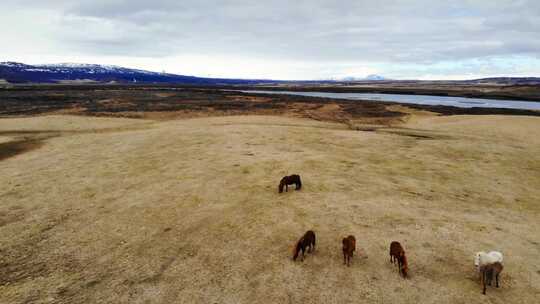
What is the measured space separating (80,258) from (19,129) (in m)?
33.0

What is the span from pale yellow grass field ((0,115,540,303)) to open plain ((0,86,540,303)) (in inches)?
2.3

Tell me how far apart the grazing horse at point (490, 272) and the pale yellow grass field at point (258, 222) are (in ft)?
0.84

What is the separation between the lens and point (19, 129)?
3706 cm

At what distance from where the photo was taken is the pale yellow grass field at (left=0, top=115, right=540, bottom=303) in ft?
32.2


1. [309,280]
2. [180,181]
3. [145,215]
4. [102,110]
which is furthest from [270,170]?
[102,110]

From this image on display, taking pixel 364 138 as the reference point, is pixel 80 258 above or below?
below

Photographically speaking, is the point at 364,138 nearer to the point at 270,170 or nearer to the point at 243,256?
the point at 270,170

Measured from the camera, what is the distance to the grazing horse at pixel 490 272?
931 cm

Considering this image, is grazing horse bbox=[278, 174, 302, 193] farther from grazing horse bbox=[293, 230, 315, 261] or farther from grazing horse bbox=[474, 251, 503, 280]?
grazing horse bbox=[474, 251, 503, 280]

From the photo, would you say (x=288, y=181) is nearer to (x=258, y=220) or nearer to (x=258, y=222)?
(x=258, y=220)

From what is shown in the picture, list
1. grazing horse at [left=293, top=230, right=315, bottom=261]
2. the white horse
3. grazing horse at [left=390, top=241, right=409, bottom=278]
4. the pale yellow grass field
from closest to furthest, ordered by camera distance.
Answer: the white horse → the pale yellow grass field → grazing horse at [left=390, top=241, right=409, bottom=278] → grazing horse at [left=293, top=230, right=315, bottom=261]

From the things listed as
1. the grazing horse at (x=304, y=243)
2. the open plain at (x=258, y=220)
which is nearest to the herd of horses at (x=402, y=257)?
the grazing horse at (x=304, y=243)

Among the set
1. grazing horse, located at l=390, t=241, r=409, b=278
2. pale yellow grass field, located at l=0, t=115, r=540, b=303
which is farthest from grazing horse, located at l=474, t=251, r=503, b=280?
grazing horse, located at l=390, t=241, r=409, b=278

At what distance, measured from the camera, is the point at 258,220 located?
45.2ft
